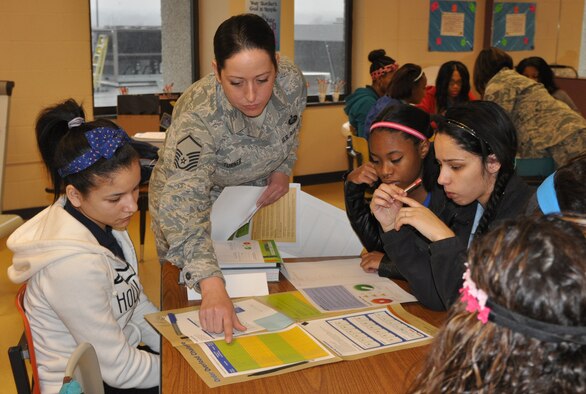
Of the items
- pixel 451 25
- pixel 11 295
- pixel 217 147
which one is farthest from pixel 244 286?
pixel 451 25

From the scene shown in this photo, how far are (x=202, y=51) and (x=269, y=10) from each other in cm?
67

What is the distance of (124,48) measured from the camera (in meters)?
5.43

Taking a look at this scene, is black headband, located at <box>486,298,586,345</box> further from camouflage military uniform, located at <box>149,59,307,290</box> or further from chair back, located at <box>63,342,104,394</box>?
camouflage military uniform, located at <box>149,59,307,290</box>

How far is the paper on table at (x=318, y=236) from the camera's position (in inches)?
81.0

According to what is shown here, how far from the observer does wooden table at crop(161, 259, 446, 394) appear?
3.88 feet

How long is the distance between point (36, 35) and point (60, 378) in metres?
3.64

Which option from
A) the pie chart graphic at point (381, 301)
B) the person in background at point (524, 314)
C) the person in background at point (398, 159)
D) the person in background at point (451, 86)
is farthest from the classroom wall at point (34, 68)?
the person in background at point (524, 314)

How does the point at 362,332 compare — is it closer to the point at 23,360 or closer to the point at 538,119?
the point at 23,360

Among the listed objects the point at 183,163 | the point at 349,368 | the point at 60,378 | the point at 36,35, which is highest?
the point at 36,35

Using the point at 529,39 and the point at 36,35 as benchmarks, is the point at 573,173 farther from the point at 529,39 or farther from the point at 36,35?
the point at 529,39

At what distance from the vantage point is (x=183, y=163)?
1.67m

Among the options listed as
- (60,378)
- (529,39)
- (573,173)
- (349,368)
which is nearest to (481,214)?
(573,173)

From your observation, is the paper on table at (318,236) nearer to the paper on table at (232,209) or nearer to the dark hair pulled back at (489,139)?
the paper on table at (232,209)

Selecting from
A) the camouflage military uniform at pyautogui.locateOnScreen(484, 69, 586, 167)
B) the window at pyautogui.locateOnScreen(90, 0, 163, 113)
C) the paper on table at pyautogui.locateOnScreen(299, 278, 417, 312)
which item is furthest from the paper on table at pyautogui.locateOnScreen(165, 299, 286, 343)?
the window at pyautogui.locateOnScreen(90, 0, 163, 113)
